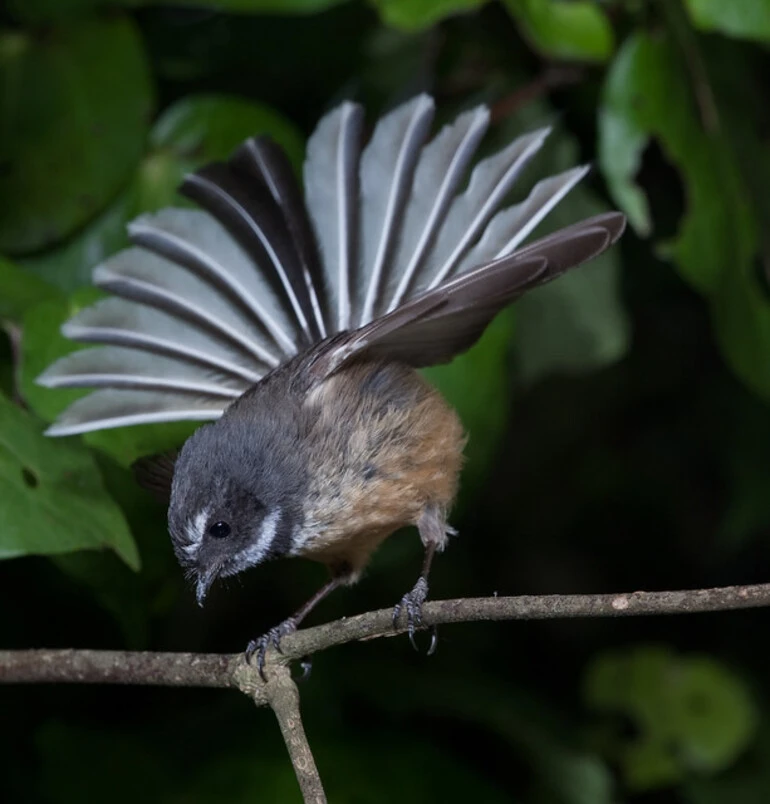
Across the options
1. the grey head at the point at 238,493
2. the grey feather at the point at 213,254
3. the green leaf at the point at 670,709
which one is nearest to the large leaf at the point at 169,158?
the grey feather at the point at 213,254

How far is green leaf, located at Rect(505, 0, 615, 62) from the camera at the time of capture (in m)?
2.81

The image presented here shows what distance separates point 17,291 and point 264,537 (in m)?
0.79

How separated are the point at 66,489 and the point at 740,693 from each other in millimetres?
2105

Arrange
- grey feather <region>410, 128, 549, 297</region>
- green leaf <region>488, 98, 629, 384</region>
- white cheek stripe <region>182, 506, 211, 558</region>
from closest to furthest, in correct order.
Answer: white cheek stripe <region>182, 506, 211, 558</region>, grey feather <region>410, 128, 549, 297</region>, green leaf <region>488, 98, 629, 384</region>

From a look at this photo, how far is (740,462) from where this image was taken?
351 cm

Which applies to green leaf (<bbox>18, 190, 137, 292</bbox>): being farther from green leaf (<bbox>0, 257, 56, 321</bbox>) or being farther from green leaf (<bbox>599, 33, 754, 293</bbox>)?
green leaf (<bbox>599, 33, 754, 293</bbox>)

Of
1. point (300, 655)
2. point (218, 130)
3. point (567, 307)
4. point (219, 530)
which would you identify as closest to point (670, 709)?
point (567, 307)

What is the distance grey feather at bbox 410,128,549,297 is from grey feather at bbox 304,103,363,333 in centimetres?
18

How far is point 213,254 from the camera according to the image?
2.73 meters

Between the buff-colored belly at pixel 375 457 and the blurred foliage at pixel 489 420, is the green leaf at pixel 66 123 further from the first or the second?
the buff-colored belly at pixel 375 457

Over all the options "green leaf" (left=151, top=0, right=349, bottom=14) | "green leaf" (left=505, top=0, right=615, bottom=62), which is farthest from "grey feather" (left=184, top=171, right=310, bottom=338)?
"green leaf" (left=505, top=0, right=615, bottom=62)

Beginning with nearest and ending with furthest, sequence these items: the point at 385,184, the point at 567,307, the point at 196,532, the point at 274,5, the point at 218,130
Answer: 1. the point at 196,532
2. the point at 385,184
3. the point at 274,5
4. the point at 218,130
5. the point at 567,307

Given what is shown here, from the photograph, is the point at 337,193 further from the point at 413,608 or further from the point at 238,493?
the point at 413,608

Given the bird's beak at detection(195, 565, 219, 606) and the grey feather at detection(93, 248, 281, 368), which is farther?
the grey feather at detection(93, 248, 281, 368)
